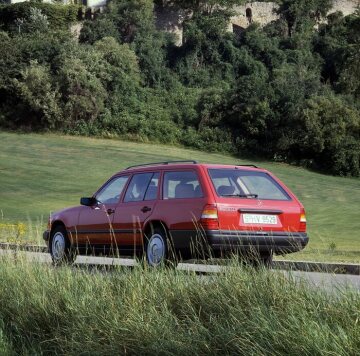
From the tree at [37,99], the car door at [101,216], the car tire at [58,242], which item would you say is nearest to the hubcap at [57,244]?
the car tire at [58,242]

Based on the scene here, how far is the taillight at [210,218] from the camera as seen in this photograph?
10.4 meters

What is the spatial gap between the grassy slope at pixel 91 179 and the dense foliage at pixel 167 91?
264 cm

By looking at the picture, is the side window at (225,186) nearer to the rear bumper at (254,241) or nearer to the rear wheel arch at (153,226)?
the rear bumper at (254,241)

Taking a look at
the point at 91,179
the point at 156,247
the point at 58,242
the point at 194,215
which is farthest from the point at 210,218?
the point at 91,179

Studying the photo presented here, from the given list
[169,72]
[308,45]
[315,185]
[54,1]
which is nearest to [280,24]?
[308,45]

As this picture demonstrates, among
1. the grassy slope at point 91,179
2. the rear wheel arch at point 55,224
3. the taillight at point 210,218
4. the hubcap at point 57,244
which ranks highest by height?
the taillight at point 210,218

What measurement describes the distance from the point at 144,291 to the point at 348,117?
179 ft

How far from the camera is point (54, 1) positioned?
256 ft

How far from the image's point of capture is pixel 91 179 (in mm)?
40688

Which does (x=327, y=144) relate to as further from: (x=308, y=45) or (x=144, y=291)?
(x=144, y=291)

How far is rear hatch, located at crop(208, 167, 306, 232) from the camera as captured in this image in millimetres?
10617

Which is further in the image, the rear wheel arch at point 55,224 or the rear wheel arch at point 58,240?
the rear wheel arch at point 55,224

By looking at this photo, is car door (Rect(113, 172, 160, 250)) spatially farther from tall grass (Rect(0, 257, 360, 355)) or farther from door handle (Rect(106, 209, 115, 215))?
tall grass (Rect(0, 257, 360, 355))

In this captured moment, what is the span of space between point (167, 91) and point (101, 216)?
5762 centimetres
